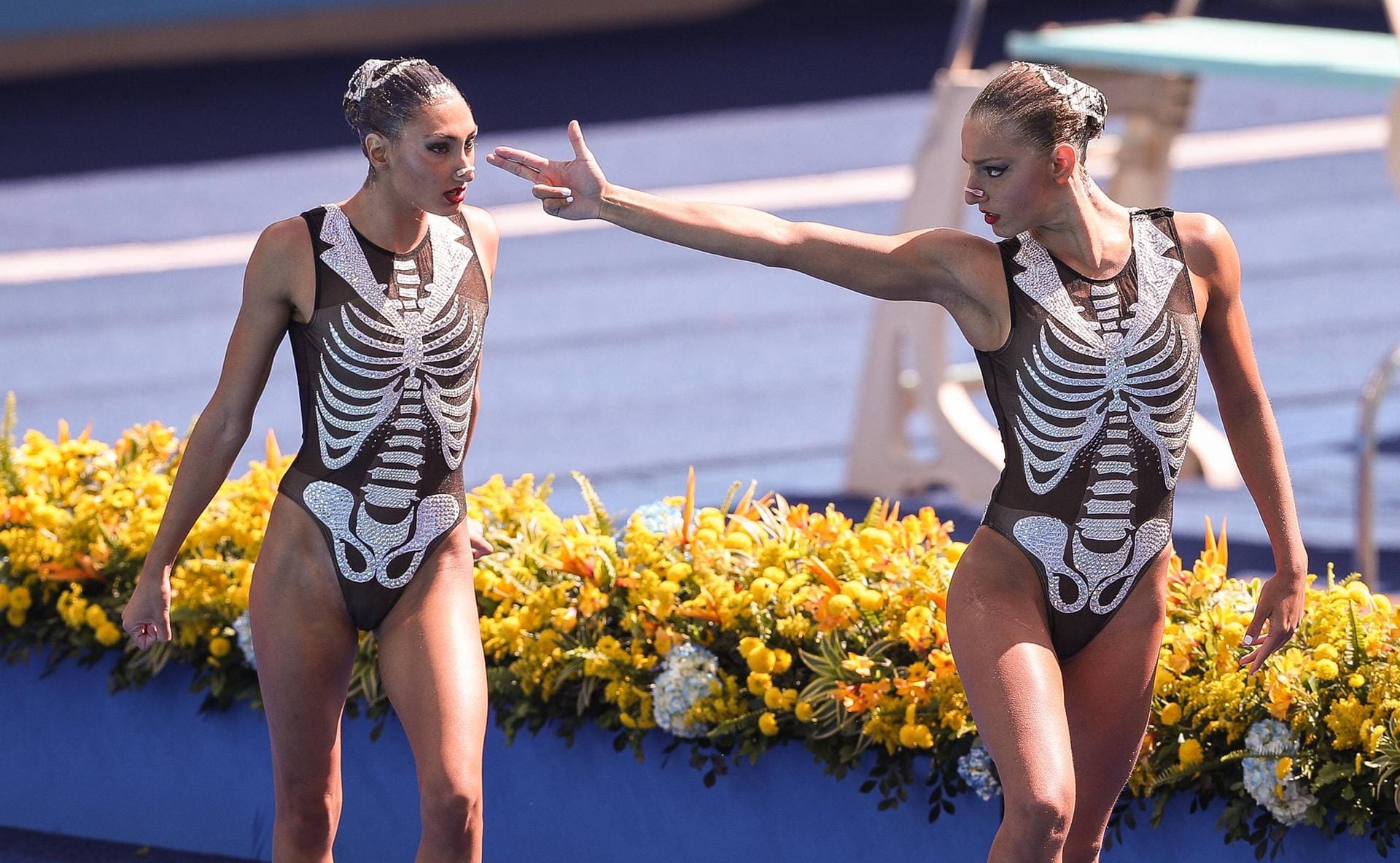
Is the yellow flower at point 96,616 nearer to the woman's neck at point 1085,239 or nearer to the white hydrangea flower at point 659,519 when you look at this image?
the white hydrangea flower at point 659,519

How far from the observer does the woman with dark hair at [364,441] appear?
136 inches

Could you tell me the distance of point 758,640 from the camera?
4.13m

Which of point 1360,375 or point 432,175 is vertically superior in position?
point 1360,375

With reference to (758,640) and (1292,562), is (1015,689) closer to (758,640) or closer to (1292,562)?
(1292,562)

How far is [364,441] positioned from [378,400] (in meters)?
0.09

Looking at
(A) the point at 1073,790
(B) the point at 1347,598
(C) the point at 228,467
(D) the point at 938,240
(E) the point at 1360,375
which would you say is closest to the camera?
(A) the point at 1073,790

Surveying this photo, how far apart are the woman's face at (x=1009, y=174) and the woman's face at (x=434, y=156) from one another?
0.91m

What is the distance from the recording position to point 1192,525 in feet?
23.5

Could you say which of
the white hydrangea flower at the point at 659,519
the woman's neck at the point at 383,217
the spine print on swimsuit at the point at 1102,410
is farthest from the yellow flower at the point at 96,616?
the spine print on swimsuit at the point at 1102,410

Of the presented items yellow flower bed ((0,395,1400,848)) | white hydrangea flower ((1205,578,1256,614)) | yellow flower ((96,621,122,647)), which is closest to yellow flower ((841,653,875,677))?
yellow flower bed ((0,395,1400,848))

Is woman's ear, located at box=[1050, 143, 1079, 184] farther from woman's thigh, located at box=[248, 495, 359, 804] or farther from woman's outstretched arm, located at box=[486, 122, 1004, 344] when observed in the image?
woman's thigh, located at box=[248, 495, 359, 804]

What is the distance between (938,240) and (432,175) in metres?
0.92

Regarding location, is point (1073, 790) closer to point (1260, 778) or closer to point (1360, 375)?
point (1260, 778)

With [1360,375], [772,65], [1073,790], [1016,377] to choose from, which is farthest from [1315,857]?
[772,65]
